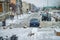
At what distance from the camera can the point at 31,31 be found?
1.75 meters

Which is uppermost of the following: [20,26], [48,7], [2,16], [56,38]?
[48,7]

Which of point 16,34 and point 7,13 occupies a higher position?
point 7,13

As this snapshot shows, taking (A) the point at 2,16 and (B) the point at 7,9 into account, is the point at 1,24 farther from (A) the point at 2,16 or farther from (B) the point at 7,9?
(B) the point at 7,9

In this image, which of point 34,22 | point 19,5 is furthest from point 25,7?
point 34,22

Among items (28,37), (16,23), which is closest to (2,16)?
(16,23)

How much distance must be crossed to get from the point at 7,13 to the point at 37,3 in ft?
1.39

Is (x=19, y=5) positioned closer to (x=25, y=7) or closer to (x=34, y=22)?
(x=25, y=7)

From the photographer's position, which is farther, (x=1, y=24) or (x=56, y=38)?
(x=1, y=24)

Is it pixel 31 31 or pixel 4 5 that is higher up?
pixel 4 5

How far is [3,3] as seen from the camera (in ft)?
5.90

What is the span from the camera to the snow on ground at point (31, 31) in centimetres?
170

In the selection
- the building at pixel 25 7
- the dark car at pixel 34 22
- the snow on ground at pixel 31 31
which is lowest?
the snow on ground at pixel 31 31

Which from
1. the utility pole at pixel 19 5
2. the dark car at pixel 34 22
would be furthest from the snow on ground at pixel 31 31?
the utility pole at pixel 19 5

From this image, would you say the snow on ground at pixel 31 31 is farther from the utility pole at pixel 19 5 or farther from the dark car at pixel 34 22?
the utility pole at pixel 19 5
